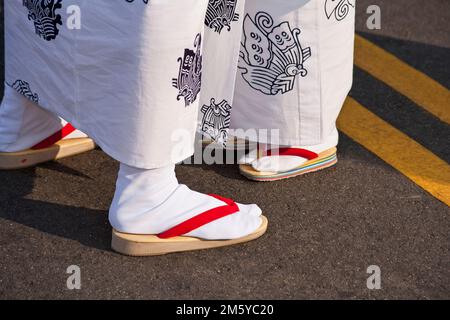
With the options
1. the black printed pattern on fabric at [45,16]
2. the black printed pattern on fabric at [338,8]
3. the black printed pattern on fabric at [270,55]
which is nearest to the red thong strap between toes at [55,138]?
the black printed pattern on fabric at [45,16]

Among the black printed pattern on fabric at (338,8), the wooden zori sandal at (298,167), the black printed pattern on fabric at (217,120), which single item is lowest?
the wooden zori sandal at (298,167)

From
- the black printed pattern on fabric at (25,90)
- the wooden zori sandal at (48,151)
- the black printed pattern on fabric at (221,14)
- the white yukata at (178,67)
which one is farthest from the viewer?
the wooden zori sandal at (48,151)

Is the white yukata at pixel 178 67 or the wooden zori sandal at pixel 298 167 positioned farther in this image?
the wooden zori sandal at pixel 298 167

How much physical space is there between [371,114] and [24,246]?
4.16ft

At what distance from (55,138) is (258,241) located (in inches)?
27.6

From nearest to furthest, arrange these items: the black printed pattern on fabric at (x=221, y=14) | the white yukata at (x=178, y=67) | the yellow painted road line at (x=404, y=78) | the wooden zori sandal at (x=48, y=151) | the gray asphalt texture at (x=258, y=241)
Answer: the white yukata at (x=178, y=67) → the gray asphalt texture at (x=258, y=241) → the black printed pattern on fabric at (x=221, y=14) → the wooden zori sandal at (x=48, y=151) → the yellow painted road line at (x=404, y=78)

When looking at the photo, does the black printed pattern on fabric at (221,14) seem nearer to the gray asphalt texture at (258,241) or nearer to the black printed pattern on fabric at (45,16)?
the black printed pattern on fabric at (45,16)

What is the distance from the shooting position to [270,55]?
2352 millimetres

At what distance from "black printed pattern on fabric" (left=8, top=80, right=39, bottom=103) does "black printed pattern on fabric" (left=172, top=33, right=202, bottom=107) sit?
468 millimetres

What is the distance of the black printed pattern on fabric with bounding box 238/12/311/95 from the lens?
231 centimetres

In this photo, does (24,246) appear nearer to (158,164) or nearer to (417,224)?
(158,164)

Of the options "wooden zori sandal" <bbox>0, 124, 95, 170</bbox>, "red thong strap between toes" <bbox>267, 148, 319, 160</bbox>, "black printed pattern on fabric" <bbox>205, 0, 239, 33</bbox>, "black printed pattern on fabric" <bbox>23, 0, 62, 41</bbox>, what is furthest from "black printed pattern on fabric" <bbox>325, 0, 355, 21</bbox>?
"wooden zori sandal" <bbox>0, 124, 95, 170</bbox>

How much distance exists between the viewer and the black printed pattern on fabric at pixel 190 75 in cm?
198
